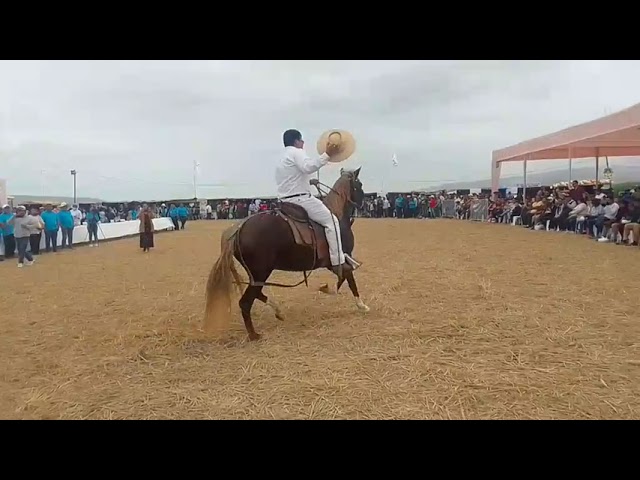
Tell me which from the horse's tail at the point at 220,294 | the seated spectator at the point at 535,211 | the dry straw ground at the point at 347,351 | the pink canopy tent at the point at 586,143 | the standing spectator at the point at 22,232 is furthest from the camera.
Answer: the seated spectator at the point at 535,211

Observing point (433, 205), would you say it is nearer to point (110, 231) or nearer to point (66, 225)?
point (110, 231)

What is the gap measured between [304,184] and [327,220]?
0.48m

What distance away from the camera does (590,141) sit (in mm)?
19609

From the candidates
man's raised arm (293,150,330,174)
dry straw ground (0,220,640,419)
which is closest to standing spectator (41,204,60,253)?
dry straw ground (0,220,640,419)

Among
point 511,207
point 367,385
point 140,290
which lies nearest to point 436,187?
point 511,207

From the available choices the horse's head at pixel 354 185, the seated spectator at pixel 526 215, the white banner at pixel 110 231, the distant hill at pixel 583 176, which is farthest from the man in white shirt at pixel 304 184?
the distant hill at pixel 583 176

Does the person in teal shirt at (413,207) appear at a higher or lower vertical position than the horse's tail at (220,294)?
higher

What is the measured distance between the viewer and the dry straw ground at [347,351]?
3.73m

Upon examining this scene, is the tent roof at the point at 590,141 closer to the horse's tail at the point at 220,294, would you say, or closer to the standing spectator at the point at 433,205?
the standing spectator at the point at 433,205

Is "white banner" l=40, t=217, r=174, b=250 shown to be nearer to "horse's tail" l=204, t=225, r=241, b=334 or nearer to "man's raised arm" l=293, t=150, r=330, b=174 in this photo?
"horse's tail" l=204, t=225, r=241, b=334

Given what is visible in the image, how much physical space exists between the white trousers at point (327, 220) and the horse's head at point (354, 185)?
0.82 metres

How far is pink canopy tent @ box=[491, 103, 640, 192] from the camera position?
1592 centimetres

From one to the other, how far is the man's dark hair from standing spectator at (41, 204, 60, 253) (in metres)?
12.9

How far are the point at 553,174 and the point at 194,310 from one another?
61680 mm
